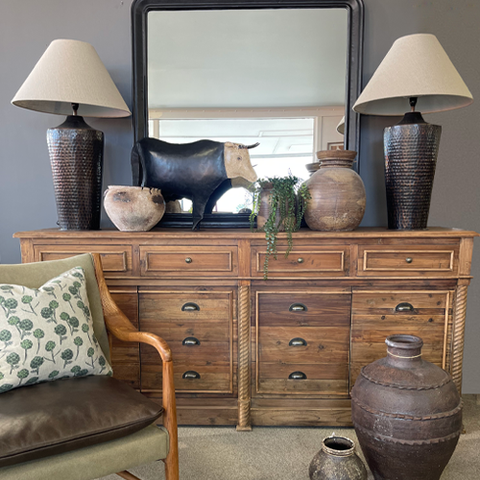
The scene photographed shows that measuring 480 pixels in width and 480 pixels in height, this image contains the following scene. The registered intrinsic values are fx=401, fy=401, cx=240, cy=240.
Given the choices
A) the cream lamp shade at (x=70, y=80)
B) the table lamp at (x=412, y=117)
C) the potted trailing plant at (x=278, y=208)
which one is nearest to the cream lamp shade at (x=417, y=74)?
the table lamp at (x=412, y=117)

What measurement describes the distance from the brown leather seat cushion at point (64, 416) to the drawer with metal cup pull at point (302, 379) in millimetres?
786

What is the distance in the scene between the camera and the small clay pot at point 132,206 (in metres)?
1.92

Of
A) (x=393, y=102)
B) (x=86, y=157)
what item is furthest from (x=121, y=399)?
(x=393, y=102)

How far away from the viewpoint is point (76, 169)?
6.55 ft

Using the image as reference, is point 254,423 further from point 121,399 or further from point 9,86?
point 9,86

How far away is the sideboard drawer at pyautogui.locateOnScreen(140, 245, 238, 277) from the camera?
1908mm

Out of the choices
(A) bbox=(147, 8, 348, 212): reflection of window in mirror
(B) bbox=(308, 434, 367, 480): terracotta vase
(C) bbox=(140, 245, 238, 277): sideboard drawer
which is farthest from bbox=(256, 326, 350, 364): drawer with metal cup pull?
(A) bbox=(147, 8, 348, 212): reflection of window in mirror

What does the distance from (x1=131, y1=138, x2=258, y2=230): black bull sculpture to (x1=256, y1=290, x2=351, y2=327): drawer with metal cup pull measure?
558mm

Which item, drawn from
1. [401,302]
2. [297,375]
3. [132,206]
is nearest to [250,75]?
[132,206]

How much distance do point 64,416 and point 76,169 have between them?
1.23 meters

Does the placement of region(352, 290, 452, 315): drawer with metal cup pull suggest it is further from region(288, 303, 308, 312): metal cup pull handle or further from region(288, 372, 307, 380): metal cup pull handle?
region(288, 372, 307, 380): metal cup pull handle

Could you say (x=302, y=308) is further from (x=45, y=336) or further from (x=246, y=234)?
(x=45, y=336)

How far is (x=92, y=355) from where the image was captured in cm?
145

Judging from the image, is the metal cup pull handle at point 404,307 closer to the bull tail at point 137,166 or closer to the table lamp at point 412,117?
the table lamp at point 412,117
